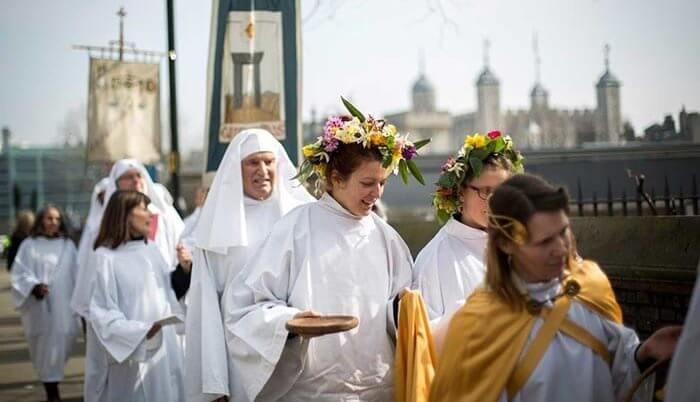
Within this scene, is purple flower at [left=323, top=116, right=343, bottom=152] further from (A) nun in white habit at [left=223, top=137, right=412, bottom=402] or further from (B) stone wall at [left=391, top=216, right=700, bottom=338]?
(B) stone wall at [left=391, top=216, right=700, bottom=338]

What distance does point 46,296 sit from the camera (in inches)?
466

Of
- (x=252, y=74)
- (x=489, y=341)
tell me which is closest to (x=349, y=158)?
(x=489, y=341)

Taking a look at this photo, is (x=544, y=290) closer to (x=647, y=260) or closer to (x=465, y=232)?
(x=465, y=232)

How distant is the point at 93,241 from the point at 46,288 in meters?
2.29

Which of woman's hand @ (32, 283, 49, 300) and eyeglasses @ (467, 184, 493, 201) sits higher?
eyeglasses @ (467, 184, 493, 201)

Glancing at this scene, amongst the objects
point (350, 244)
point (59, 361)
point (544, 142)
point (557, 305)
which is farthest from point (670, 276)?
point (544, 142)

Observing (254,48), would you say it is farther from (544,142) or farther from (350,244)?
(544,142)

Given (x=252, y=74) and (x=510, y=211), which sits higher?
(x=252, y=74)

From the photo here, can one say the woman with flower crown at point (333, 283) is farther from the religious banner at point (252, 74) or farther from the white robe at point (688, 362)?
the religious banner at point (252, 74)

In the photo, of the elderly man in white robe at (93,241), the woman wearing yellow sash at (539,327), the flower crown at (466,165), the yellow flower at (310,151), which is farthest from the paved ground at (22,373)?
the woman wearing yellow sash at (539,327)

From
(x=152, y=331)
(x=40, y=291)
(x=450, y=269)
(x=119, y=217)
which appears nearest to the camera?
(x=450, y=269)

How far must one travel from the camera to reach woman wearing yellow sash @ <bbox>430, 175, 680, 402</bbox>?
12.1 ft

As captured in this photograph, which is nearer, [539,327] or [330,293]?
[539,327]

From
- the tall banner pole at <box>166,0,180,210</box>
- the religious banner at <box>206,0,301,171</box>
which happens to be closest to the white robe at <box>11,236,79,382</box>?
the tall banner pole at <box>166,0,180,210</box>
